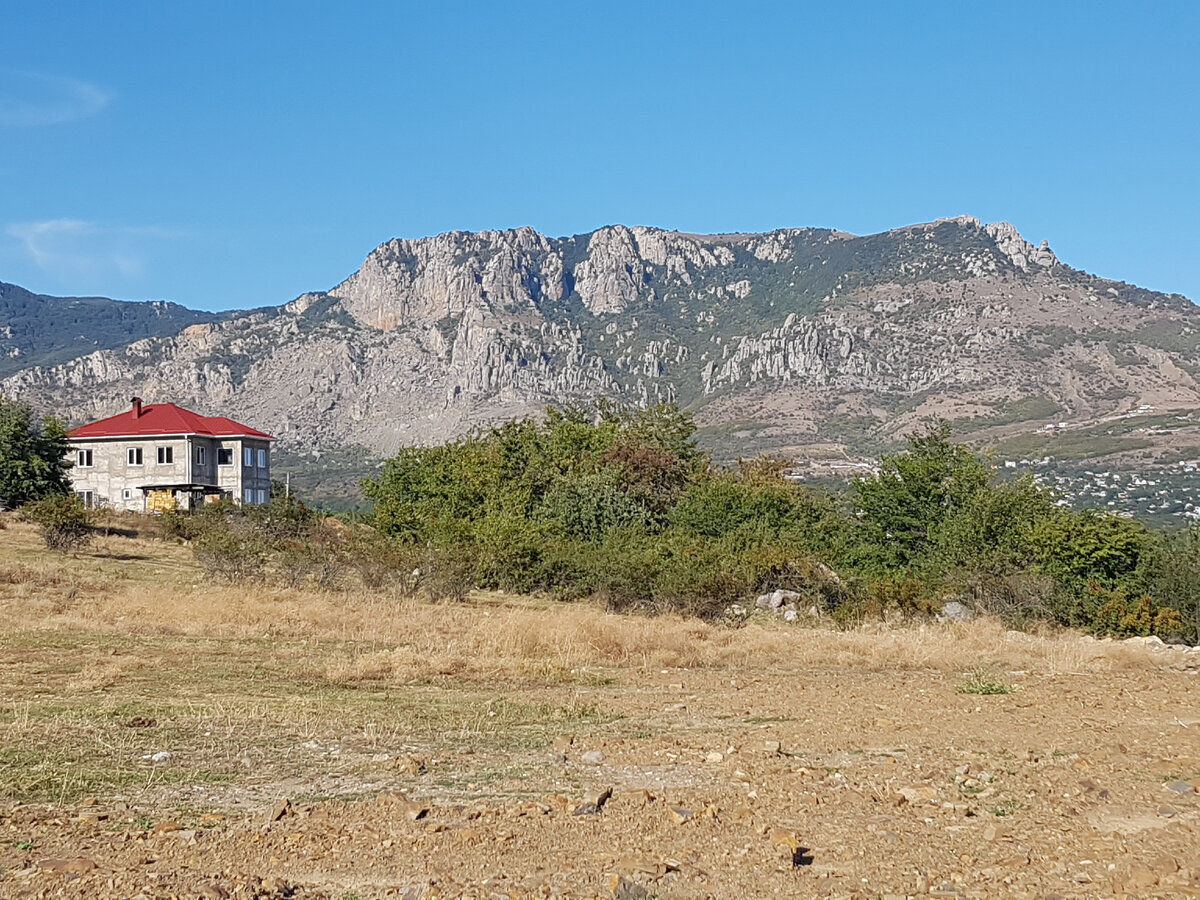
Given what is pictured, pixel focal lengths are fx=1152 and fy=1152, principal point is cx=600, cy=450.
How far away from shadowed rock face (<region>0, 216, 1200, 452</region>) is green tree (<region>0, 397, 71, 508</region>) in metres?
83.9

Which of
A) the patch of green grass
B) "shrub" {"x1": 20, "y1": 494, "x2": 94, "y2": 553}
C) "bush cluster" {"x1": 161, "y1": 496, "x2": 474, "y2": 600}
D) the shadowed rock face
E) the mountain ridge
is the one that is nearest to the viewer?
the patch of green grass

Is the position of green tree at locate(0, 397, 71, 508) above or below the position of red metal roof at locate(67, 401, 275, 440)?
below

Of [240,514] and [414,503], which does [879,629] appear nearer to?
[414,503]

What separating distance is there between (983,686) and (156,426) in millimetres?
61871

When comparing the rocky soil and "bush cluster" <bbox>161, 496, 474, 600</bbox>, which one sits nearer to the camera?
the rocky soil

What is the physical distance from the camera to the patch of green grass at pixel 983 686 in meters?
13.8

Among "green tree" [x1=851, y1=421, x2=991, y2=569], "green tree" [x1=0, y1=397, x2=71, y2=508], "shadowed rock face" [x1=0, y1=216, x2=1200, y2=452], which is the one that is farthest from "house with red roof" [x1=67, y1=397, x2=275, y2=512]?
"shadowed rock face" [x1=0, y1=216, x2=1200, y2=452]

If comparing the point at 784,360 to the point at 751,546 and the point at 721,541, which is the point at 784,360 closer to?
the point at 721,541

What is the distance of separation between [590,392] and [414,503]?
121 meters

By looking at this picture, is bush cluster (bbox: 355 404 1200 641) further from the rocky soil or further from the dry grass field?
the rocky soil

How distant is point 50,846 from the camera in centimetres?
665

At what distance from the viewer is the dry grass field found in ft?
20.5

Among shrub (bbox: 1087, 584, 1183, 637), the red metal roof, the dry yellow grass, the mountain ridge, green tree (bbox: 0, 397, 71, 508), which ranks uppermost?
the mountain ridge

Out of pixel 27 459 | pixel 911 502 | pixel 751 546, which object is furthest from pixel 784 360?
pixel 751 546
